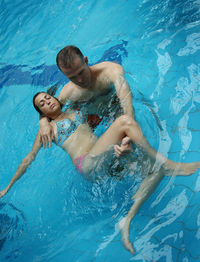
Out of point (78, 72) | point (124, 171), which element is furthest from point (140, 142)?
point (78, 72)

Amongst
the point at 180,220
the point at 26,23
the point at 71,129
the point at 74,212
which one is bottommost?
the point at 180,220

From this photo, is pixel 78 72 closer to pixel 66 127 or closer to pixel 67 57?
pixel 67 57

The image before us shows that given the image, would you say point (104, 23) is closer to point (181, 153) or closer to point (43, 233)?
point (181, 153)

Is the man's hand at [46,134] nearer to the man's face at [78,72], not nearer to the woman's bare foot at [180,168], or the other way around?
the man's face at [78,72]

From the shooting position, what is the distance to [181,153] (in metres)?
2.36

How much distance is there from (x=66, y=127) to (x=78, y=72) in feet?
2.00

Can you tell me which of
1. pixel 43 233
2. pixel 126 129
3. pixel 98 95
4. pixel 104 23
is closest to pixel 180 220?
pixel 126 129

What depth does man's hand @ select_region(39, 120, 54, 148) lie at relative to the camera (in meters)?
2.59

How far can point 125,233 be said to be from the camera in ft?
6.50

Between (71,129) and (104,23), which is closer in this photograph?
(71,129)

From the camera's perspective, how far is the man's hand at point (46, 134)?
2587 mm

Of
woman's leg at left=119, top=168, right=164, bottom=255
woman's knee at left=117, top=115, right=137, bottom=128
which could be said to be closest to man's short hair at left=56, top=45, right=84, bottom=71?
woman's knee at left=117, top=115, right=137, bottom=128

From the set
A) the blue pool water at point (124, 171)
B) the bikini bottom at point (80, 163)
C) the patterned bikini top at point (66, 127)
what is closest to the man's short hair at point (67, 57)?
the patterned bikini top at point (66, 127)

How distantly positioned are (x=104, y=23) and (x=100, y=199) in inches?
150
